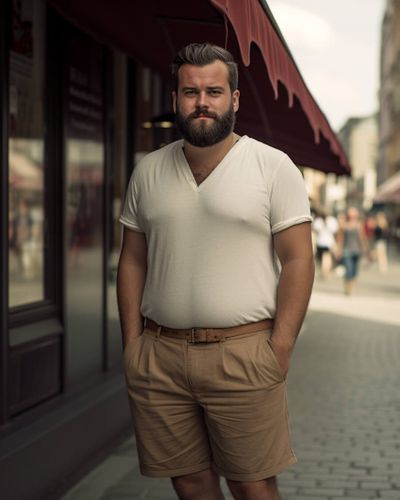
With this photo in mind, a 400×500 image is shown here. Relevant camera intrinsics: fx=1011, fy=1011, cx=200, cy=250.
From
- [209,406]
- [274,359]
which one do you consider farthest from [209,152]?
[209,406]

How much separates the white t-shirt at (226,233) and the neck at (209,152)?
3cm

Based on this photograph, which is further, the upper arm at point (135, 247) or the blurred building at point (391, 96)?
the blurred building at point (391, 96)

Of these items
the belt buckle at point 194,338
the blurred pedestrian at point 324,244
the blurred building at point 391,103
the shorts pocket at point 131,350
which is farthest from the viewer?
the blurred building at point 391,103

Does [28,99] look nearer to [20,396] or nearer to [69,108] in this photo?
[69,108]

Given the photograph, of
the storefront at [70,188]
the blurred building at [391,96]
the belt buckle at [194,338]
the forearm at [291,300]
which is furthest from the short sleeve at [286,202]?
the blurred building at [391,96]

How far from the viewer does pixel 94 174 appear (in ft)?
22.4

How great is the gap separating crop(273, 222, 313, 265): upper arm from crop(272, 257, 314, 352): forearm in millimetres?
17

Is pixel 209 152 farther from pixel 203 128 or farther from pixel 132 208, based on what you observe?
pixel 132 208

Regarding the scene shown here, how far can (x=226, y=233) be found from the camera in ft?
10.4

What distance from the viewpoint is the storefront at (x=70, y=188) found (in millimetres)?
5062

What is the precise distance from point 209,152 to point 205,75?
0.25 m

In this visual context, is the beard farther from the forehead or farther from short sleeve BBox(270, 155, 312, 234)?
short sleeve BBox(270, 155, 312, 234)

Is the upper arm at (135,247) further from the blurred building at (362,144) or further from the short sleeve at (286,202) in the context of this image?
the blurred building at (362,144)

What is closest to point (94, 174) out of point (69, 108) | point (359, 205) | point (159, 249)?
point (69, 108)
